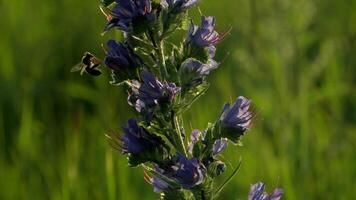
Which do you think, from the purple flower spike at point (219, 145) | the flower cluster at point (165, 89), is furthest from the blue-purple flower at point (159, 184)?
the purple flower spike at point (219, 145)

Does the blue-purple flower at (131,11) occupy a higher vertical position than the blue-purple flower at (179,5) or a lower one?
higher

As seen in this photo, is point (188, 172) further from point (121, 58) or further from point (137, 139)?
point (121, 58)

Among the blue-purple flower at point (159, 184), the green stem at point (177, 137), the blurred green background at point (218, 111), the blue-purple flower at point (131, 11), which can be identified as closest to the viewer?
the blue-purple flower at point (131, 11)

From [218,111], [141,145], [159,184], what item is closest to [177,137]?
[141,145]

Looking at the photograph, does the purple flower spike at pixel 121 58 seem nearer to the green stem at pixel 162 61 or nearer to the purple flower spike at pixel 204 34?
the green stem at pixel 162 61

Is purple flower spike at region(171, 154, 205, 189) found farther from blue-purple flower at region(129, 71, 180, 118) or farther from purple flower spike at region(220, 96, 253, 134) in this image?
purple flower spike at region(220, 96, 253, 134)

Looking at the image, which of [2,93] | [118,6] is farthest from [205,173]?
[2,93]
